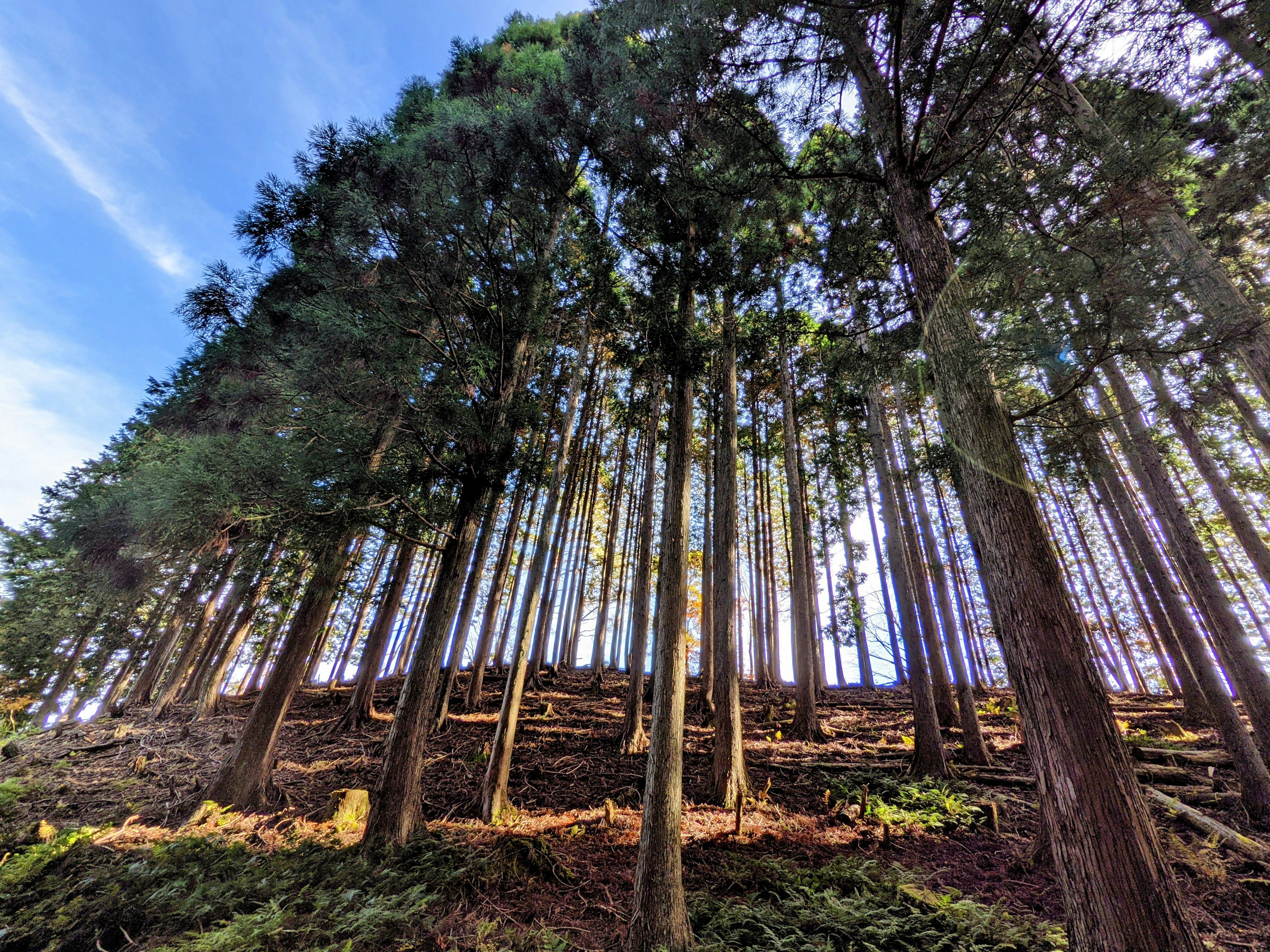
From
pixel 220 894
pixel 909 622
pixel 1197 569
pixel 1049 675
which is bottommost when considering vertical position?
pixel 220 894

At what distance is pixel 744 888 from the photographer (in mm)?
4328

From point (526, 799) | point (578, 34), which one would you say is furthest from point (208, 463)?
point (578, 34)

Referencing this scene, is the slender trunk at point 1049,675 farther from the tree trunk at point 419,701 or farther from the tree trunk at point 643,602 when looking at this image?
the tree trunk at point 419,701

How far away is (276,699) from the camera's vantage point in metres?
6.30

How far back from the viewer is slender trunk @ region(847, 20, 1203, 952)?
7.86 feet

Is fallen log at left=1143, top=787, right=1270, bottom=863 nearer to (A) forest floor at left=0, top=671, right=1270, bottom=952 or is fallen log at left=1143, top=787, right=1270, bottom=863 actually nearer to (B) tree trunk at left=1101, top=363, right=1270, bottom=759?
(A) forest floor at left=0, top=671, right=1270, bottom=952

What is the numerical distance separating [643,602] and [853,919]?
5.73 m

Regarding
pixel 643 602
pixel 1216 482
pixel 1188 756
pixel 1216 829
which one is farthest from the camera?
pixel 643 602

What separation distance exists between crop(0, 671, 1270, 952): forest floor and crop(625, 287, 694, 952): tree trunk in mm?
500

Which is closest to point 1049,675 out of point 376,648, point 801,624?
point 801,624

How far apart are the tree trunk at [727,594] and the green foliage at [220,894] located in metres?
3.48

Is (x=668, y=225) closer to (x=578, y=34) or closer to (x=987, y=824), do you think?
(x=578, y=34)

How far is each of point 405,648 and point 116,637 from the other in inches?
398

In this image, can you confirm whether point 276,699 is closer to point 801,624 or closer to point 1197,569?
point 801,624
